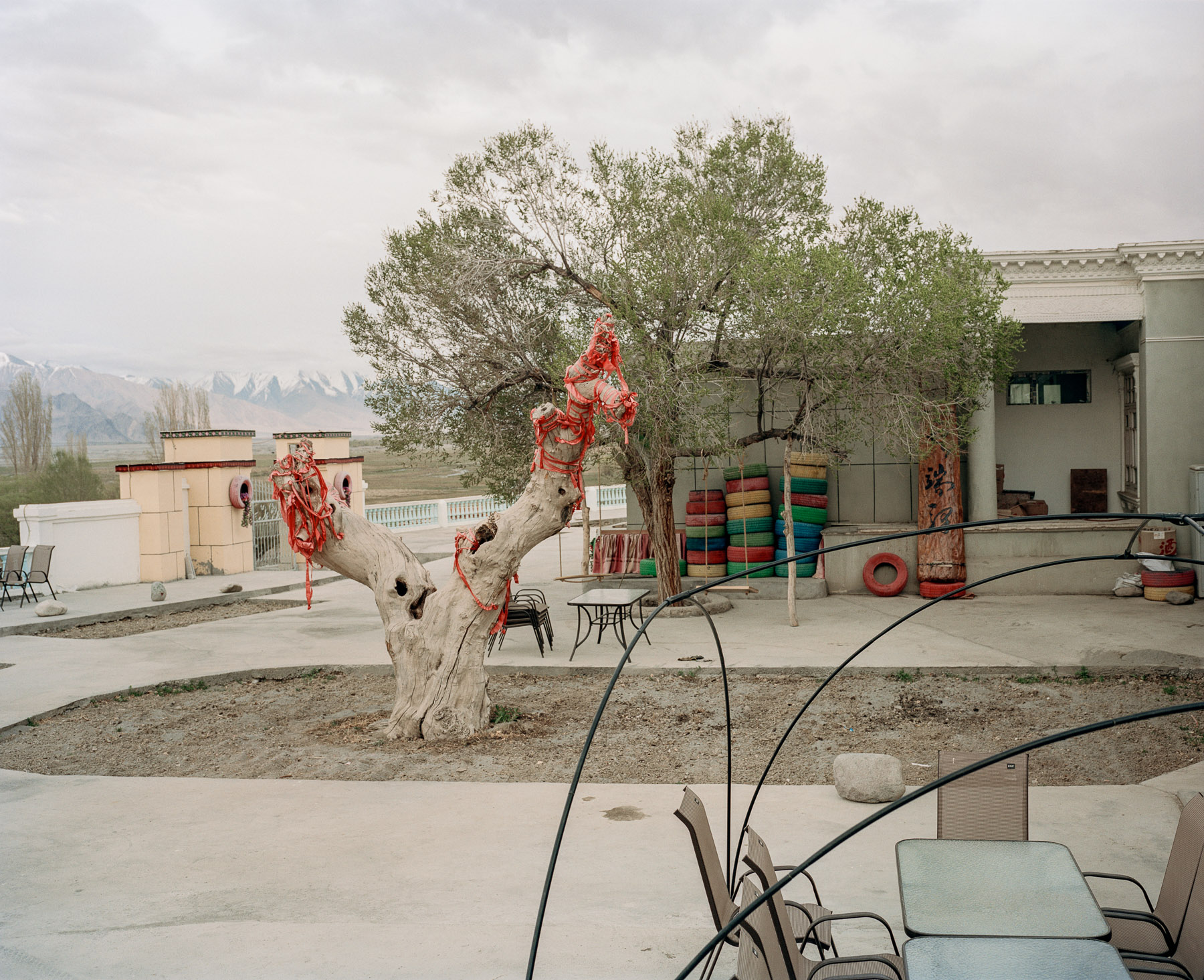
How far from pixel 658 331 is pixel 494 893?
8.01 metres

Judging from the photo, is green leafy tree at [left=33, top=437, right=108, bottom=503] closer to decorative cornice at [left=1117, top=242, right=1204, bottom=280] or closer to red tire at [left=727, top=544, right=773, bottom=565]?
red tire at [left=727, top=544, right=773, bottom=565]

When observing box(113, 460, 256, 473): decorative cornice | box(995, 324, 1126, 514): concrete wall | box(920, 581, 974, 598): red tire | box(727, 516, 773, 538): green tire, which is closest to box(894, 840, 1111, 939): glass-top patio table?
box(920, 581, 974, 598): red tire

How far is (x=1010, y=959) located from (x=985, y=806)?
1181mm

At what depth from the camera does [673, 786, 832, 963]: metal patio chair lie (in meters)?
2.82

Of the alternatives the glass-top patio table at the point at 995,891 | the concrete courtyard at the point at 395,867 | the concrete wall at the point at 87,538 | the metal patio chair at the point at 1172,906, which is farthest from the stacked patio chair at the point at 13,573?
the metal patio chair at the point at 1172,906

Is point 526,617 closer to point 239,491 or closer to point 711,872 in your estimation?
point 711,872

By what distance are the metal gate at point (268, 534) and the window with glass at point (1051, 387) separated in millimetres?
15200

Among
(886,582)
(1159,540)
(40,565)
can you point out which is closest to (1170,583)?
(1159,540)

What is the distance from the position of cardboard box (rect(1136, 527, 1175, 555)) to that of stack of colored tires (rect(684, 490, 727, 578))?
5.93 metres

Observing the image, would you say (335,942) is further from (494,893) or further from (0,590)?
(0,590)

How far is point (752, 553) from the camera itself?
14156 mm

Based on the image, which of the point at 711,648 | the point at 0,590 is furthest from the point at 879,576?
the point at 0,590

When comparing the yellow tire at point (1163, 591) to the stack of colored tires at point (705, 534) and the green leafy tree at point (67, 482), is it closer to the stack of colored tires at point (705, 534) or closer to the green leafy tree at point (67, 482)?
the stack of colored tires at point (705, 534)

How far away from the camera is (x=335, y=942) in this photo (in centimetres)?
378
